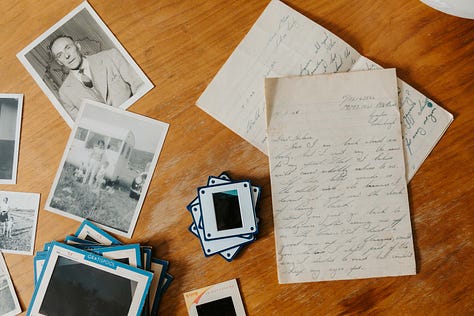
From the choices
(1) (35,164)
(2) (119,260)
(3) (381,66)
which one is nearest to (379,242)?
(3) (381,66)

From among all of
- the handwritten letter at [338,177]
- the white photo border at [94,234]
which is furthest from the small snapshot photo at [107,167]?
the handwritten letter at [338,177]

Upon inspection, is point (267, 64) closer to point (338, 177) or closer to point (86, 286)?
point (338, 177)

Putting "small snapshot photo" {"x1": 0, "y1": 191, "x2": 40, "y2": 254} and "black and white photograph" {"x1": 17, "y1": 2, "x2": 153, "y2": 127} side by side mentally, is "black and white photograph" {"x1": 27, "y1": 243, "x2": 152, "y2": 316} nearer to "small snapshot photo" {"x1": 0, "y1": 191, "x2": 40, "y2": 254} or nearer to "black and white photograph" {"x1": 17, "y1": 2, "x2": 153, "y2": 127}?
"small snapshot photo" {"x1": 0, "y1": 191, "x2": 40, "y2": 254}

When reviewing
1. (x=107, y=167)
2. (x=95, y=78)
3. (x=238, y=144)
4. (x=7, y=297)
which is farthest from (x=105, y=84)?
(x=7, y=297)

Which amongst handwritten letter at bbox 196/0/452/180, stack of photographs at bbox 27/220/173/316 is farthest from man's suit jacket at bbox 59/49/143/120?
stack of photographs at bbox 27/220/173/316

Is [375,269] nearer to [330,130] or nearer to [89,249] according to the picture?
[330,130]

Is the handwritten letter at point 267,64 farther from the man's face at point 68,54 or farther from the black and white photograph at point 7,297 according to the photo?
the black and white photograph at point 7,297
